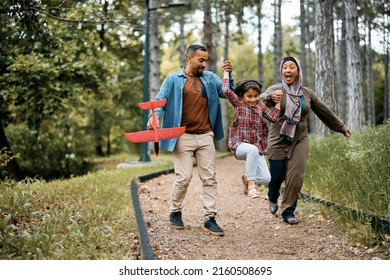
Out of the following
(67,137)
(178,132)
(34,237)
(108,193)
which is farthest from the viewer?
(67,137)

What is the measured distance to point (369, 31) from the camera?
2906cm

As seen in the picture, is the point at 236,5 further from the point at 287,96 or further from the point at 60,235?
the point at 60,235

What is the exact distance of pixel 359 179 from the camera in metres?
6.47

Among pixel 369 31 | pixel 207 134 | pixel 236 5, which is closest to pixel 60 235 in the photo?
pixel 207 134

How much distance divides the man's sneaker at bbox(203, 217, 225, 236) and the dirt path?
0.23 feet

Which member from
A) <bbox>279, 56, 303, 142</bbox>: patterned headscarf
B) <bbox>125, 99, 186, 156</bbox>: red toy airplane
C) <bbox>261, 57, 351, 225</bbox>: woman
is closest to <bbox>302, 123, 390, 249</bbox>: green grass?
<bbox>261, 57, 351, 225</bbox>: woman

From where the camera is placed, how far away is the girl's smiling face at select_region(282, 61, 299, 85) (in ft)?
20.3

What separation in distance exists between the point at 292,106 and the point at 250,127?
0.64 meters

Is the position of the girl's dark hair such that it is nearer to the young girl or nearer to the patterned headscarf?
the young girl

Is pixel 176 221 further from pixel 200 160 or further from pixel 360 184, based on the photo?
pixel 360 184

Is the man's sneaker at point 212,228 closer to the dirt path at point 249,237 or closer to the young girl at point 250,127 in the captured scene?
the dirt path at point 249,237

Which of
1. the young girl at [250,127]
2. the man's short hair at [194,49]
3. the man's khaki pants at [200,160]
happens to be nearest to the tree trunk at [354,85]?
the young girl at [250,127]
